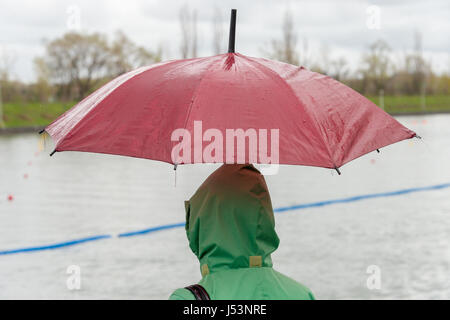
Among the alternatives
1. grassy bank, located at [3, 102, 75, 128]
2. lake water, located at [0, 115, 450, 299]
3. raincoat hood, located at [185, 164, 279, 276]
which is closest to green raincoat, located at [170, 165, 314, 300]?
raincoat hood, located at [185, 164, 279, 276]

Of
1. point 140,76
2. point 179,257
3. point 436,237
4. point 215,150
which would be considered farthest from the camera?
point 436,237

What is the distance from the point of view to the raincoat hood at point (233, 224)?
222 centimetres

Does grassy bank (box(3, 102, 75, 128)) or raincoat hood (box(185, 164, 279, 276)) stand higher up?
raincoat hood (box(185, 164, 279, 276))

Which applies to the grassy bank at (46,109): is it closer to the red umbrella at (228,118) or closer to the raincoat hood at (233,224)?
the red umbrella at (228,118)

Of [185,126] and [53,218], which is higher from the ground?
[185,126]

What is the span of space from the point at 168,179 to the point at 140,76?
10830 mm

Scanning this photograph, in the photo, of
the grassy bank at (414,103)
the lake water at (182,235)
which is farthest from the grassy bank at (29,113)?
the lake water at (182,235)

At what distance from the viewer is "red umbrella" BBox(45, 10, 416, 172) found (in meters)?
2.40

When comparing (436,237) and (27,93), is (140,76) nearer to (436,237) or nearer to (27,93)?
(436,237)

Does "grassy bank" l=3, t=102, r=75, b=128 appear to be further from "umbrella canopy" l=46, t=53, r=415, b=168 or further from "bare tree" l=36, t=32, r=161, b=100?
"umbrella canopy" l=46, t=53, r=415, b=168

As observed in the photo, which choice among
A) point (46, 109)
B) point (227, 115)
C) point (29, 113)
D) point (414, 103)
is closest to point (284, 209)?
point (227, 115)
